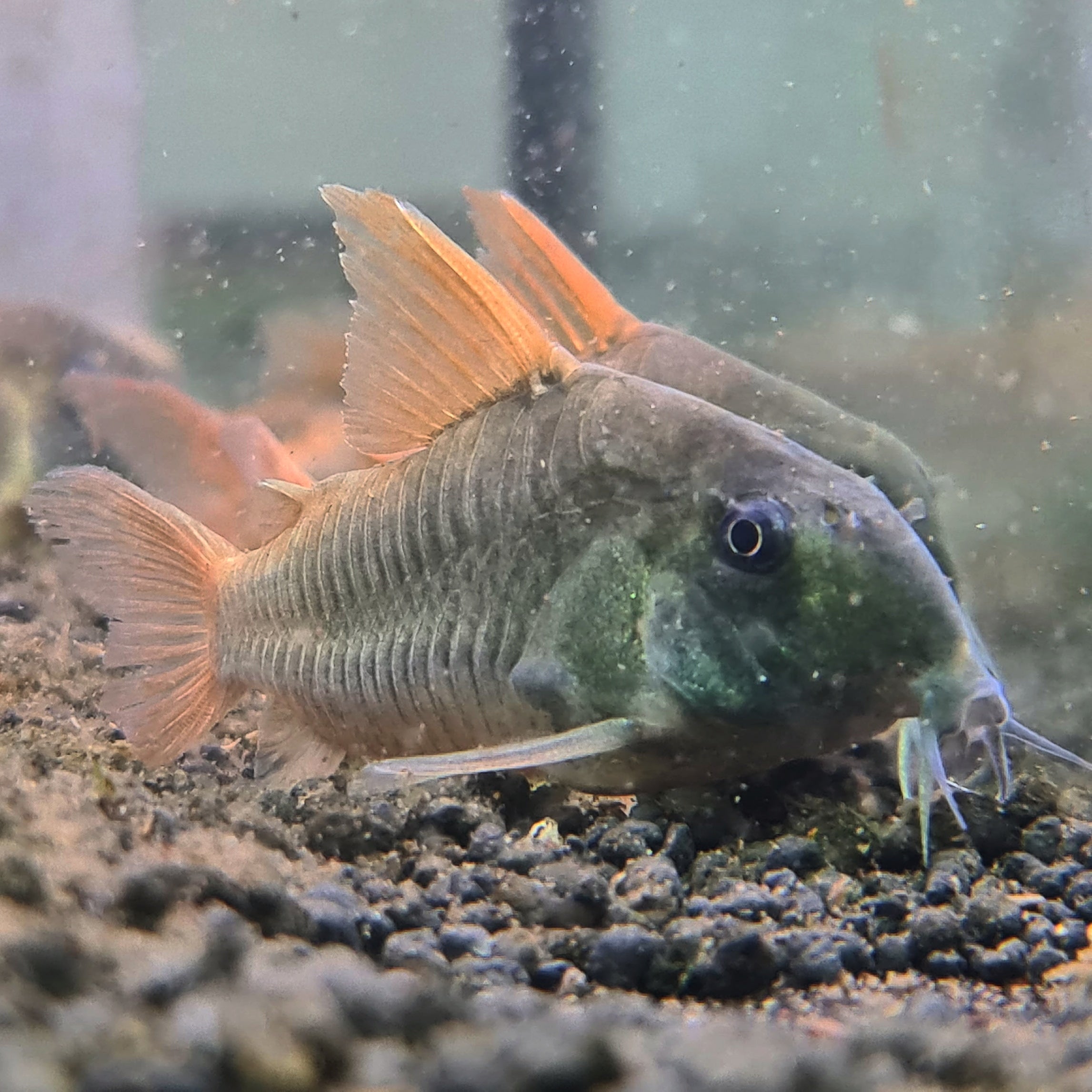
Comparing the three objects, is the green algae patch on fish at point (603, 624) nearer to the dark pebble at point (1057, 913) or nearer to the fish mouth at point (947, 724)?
the fish mouth at point (947, 724)

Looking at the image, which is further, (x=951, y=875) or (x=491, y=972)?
(x=951, y=875)

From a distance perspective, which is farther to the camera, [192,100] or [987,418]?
[192,100]

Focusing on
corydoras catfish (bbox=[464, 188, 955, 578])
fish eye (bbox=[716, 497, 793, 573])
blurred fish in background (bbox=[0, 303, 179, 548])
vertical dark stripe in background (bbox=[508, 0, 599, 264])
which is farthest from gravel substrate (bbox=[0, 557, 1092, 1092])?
vertical dark stripe in background (bbox=[508, 0, 599, 264])

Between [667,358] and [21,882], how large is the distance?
215 centimetres

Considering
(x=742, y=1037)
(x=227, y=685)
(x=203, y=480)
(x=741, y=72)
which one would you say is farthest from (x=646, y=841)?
(x=741, y=72)

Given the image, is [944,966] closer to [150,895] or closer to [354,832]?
[354,832]

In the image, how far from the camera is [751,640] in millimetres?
1812

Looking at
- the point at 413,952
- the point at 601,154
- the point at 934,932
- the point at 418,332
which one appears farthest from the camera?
the point at 601,154

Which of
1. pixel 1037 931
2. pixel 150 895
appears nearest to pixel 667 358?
pixel 1037 931

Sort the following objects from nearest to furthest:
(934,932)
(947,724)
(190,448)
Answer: (934,932), (947,724), (190,448)

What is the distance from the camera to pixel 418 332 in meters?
2.29

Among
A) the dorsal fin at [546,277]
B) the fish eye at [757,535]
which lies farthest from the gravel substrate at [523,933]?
the dorsal fin at [546,277]

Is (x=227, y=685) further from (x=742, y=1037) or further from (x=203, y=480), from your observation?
(x=742, y=1037)

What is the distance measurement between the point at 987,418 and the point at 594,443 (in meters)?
2.50
